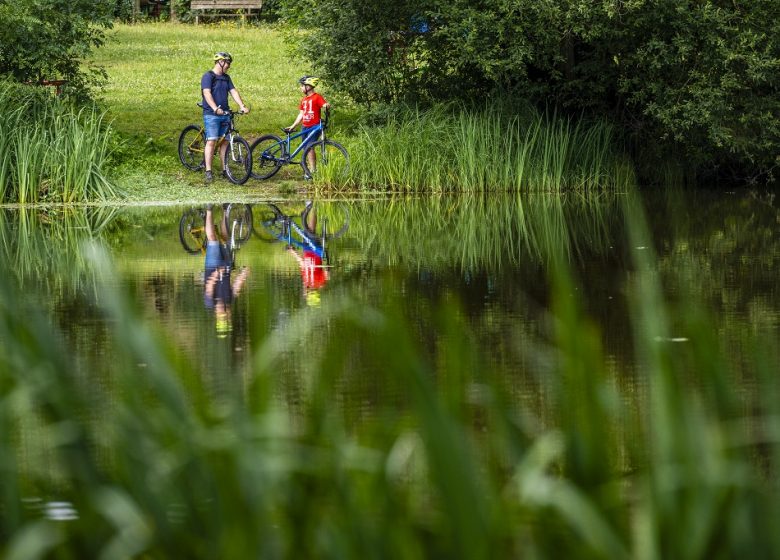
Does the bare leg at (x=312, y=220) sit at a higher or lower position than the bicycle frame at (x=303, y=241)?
lower

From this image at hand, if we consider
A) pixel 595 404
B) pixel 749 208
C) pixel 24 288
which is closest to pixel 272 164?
pixel 749 208

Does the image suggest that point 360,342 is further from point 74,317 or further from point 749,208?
point 749,208

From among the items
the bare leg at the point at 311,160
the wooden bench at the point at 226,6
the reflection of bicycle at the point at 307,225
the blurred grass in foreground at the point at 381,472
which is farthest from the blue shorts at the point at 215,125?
the wooden bench at the point at 226,6

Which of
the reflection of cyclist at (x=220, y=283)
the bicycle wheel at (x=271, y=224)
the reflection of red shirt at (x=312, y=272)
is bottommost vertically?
the bicycle wheel at (x=271, y=224)

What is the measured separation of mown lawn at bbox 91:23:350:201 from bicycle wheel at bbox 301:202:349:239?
5.66 feet

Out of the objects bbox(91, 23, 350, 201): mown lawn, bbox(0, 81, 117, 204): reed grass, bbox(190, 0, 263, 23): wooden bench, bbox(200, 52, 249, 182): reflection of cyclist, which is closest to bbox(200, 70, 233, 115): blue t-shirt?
bbox(200, 52, 249, 182): reflection of cyclist

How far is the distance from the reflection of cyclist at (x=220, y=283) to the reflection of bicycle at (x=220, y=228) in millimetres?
73

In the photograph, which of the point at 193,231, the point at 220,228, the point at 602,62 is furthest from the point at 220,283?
the point at 602,62

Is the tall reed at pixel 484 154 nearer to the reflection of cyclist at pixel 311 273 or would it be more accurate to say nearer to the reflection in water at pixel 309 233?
the reflection in water at pixel 309 233

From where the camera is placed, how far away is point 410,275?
38.4ft

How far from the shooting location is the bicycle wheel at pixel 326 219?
1554 cm

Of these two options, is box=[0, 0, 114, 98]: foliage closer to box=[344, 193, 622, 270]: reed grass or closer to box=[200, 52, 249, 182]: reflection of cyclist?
box=[200, 52, 249, 182]: reflection of cyclist

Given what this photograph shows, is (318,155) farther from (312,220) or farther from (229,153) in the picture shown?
(312,220)

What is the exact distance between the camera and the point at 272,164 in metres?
22.4
